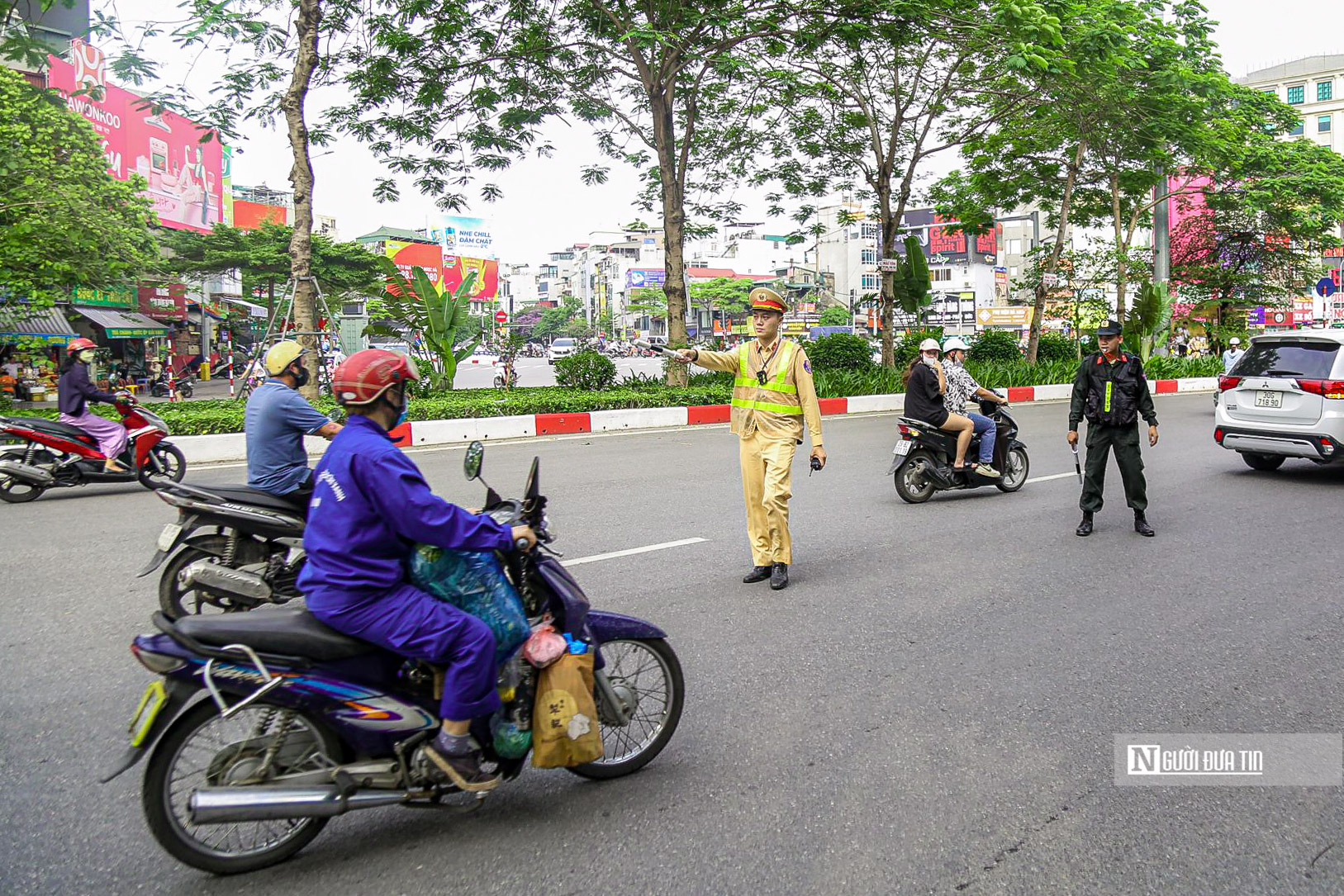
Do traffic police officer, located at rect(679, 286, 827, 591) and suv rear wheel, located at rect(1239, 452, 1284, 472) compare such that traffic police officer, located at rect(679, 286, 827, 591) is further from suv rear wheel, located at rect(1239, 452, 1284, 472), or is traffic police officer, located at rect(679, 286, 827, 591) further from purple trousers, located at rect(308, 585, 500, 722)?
suv rear wheel, located at rect(1239, 452, 1284, 472)

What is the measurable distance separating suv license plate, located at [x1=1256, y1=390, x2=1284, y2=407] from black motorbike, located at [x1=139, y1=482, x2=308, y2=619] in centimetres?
948

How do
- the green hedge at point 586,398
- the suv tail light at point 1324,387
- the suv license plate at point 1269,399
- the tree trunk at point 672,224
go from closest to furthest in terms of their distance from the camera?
the suv tail light at point 1324,387 < the suv license plate at point 1269,399 < the green hedge at point 586,398 < the tree trunk at point 672,224

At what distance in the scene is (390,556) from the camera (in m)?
2.85

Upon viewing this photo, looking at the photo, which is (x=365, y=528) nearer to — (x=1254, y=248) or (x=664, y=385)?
(x=664, y=385)

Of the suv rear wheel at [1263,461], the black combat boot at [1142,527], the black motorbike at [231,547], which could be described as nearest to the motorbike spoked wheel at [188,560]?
the black motorbike at [231,547]

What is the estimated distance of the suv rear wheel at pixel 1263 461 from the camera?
10594 millimetres

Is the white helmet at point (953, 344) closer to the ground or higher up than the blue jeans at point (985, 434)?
higher up

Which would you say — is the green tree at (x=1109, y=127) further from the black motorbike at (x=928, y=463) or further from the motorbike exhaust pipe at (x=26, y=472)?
the motorbike exhaust pipe at (x=26, y=472)

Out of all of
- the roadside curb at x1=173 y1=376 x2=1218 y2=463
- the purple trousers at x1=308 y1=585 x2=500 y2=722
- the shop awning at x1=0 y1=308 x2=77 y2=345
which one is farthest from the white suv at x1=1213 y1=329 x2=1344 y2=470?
the shop awning at x1=0 y1=308 x2=77 y2=345

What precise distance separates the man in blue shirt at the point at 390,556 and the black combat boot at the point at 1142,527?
19.3 feet

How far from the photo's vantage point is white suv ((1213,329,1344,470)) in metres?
9.41

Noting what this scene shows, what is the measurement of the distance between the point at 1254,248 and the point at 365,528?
4121cm

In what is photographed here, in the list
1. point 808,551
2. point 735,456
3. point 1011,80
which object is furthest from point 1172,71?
point 808,551

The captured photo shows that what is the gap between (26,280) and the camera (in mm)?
17203
